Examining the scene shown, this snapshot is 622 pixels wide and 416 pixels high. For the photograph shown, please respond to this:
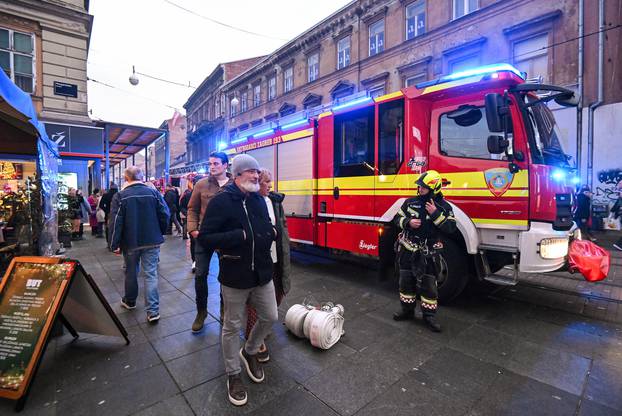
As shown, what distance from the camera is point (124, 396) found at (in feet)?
8.32


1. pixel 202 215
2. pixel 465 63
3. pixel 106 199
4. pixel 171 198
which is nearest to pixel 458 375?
pixel 202 215

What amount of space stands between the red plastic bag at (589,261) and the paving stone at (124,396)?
15.2 ft

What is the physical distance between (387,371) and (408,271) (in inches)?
53.5

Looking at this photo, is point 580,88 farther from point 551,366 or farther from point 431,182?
point 551,366

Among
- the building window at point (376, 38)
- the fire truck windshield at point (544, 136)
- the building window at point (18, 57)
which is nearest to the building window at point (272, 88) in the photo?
the building window at point (376, 38)

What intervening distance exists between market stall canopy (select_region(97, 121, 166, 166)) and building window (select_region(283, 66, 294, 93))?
10.9 meters

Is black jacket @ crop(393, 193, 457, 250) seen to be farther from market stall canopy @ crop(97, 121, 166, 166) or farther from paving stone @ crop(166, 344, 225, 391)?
market stall canopy @ crop(97, 121, 166, 166)

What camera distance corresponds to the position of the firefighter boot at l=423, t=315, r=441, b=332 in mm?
3706

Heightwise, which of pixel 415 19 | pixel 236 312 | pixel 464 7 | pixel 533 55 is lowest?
pixel 236 312

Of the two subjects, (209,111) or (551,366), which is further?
(209,111)

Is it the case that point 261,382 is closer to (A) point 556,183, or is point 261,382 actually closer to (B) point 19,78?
(A) point 556,183

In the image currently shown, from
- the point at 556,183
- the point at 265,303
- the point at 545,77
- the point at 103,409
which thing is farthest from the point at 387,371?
the point at 545,77

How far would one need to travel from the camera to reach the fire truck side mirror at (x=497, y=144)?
12.7ft

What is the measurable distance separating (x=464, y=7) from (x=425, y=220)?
49.7 ft
